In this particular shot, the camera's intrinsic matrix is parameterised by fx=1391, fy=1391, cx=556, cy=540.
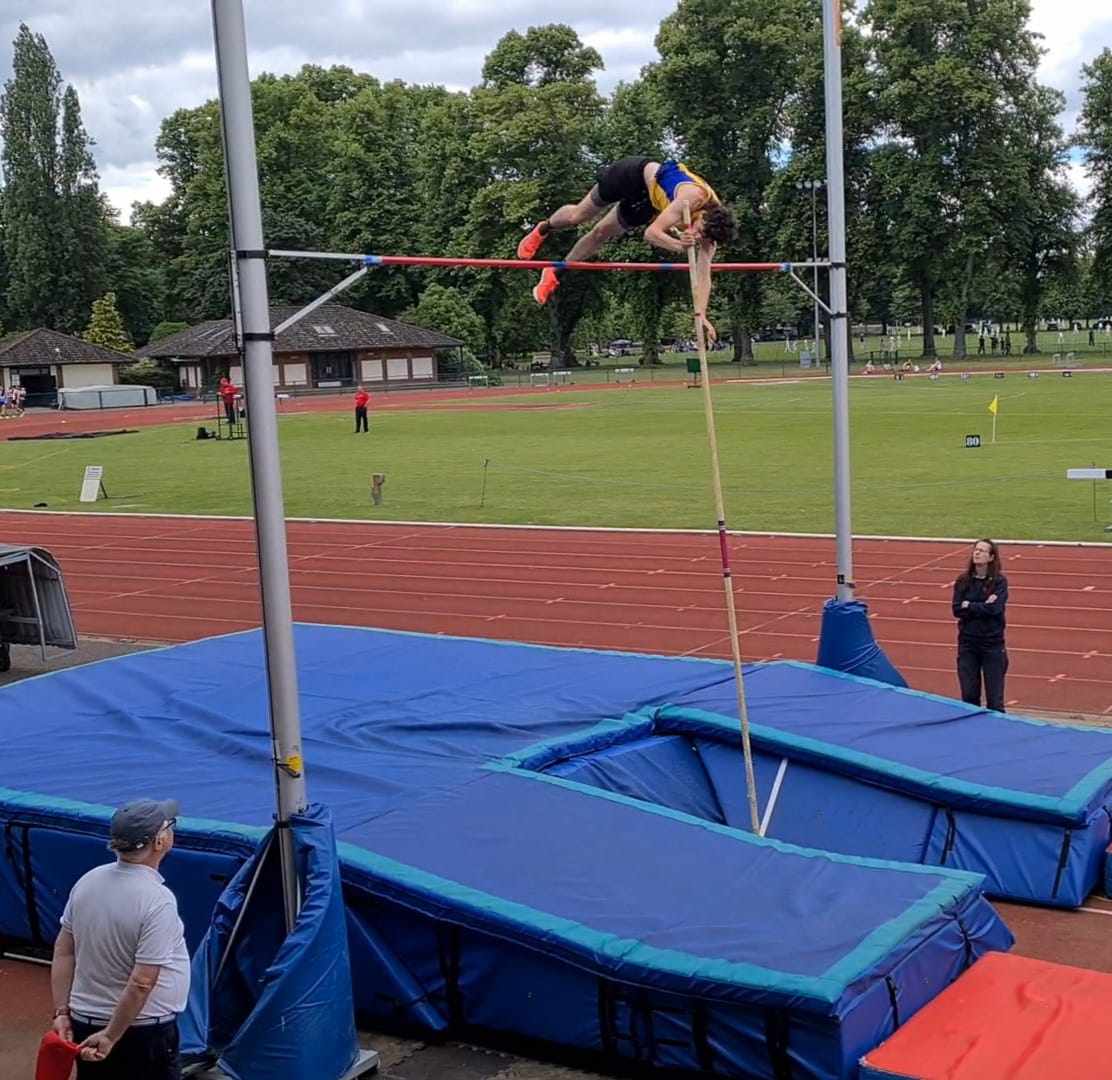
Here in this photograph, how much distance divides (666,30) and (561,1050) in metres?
43.9

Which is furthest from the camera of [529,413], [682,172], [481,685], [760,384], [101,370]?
[101,370]

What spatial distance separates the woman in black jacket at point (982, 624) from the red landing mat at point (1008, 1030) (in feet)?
12.8

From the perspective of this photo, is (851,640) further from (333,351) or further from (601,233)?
(333,351)

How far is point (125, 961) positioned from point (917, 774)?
4367 mm

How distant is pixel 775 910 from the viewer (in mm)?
5430

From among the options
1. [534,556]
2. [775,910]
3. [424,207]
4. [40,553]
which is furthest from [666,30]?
[775,910]

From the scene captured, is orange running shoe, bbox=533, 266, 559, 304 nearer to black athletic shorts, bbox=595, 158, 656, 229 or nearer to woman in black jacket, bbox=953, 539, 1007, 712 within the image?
black athletic shorts, bbox=595, 158, 656, 229

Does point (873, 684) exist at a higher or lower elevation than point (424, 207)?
lower

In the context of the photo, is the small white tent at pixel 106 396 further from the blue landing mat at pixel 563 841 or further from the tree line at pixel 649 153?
the blue landing mat at pixel 563 841

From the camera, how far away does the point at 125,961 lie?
12.9ft

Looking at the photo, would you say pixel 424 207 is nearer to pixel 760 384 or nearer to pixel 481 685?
pixel 760 384

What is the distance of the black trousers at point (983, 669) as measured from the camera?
9211mm

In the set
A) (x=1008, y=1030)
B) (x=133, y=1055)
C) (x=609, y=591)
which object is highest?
(x=133, y=1055)

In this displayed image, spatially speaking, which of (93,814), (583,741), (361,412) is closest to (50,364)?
(361,412)
